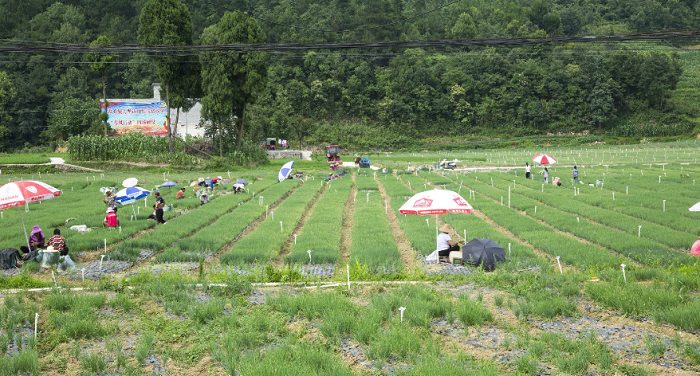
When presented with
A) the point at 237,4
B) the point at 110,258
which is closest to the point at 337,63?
the point at 237,4

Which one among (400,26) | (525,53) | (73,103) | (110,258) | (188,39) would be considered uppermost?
(400,26)

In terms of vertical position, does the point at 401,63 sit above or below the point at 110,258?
above

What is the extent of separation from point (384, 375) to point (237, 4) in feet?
361

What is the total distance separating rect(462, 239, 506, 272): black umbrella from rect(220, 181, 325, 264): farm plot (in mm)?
5469

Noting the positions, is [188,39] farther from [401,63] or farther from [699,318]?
[401,63]

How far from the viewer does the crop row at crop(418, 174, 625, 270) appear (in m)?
12.5

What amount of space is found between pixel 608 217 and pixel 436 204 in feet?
31.6

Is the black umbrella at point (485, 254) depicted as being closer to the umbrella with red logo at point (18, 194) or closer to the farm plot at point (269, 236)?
the farm plot at point (269, 236)

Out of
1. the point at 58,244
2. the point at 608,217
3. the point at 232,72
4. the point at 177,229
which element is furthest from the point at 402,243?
the point at 232,72

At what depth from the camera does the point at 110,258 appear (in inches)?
555

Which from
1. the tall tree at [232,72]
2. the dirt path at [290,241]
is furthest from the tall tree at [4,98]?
the dirt path at [290,241]

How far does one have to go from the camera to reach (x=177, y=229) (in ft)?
58.9

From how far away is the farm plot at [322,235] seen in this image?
13.5m

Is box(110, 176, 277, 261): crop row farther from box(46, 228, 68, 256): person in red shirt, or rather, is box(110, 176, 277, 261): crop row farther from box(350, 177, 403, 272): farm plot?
box(350, 177, 403, 272): farm plot
